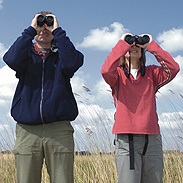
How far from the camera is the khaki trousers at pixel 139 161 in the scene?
9.41ft

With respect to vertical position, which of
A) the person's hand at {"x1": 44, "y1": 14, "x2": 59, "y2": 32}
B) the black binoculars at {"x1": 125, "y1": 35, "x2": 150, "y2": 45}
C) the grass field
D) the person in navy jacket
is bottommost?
the grass field

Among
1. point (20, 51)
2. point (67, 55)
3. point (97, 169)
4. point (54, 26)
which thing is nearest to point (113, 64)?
point (67, 55)

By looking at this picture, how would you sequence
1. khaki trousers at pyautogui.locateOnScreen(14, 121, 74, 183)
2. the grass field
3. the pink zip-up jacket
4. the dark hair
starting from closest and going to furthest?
khaki trousers at pyautogui.locateOnScreen(14, 121, 74, 183) < the pink zip-up jacket < the dark hair < the grass field

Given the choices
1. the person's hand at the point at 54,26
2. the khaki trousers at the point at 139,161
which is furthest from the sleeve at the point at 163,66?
the person's hand at the point at 54,26

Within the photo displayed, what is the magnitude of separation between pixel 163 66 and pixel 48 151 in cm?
105

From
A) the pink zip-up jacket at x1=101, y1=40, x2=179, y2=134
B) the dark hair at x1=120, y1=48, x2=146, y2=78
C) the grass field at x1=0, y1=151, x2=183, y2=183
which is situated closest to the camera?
the pink zip-up jacket at x1=101, y1=40, x2=179, y2=134

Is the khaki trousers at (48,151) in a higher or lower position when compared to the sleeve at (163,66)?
lower

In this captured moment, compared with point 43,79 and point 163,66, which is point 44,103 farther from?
point 163,66

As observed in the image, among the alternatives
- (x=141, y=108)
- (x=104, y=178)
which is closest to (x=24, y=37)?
(x=141, y=108)

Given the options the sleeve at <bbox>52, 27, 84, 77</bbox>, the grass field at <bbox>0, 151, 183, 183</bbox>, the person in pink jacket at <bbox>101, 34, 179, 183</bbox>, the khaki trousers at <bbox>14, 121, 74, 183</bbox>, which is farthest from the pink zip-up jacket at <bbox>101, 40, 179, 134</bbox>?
the grass field at <bbox>0, 151, 183, 183</bbox>

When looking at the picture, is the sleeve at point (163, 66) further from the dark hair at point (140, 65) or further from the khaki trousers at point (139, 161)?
the khaki trousers at point (139, 161)

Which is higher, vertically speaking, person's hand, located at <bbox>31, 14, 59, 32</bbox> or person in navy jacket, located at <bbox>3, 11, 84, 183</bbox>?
person's hand, located at <bbox>31, 14, 59, 32</bbox>

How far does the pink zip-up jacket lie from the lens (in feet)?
9.61

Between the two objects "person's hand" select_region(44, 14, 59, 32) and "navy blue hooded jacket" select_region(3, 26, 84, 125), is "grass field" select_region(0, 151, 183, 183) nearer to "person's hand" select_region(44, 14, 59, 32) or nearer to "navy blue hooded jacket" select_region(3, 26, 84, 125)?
"navy blue hooded jacket" select_region(3, 26, 84, 125)
